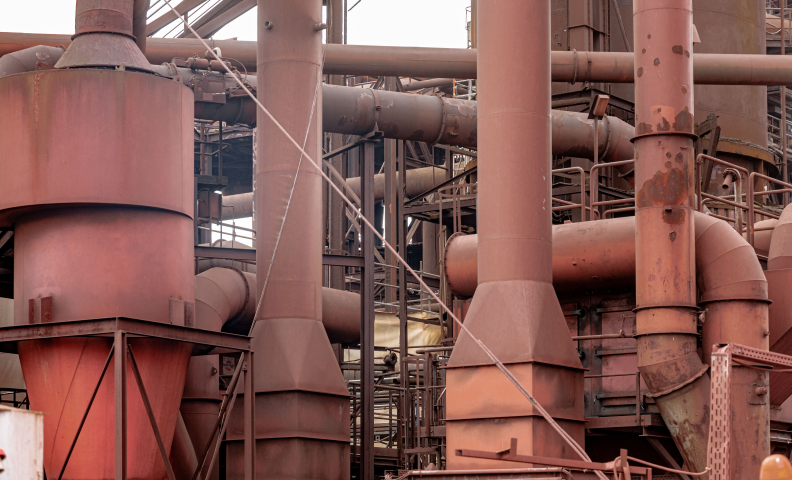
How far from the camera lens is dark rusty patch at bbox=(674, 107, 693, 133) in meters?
12.2

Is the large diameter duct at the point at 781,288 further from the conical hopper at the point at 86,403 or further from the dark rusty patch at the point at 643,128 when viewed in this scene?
the conical hopper at the point at 86,403

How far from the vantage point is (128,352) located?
10.4m

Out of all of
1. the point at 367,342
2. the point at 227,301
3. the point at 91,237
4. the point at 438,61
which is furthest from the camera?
the point at 438,61

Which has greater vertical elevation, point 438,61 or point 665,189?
point 438,61

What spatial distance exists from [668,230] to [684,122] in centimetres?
137

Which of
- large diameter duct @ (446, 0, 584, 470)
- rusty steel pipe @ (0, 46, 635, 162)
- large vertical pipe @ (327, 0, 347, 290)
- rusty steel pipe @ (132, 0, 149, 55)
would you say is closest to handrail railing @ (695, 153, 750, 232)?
rusty steel pipe @ (0, 46, 635, 162)

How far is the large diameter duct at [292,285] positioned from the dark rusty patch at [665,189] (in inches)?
176

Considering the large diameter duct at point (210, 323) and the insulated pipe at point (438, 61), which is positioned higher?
the insulated pipe at point (438, 61)

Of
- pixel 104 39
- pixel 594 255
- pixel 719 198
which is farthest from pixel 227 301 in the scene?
pixel 719 198

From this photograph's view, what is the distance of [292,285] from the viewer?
1359cm

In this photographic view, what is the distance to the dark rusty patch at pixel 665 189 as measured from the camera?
12.0 meters

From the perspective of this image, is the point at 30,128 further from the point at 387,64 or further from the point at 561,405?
the point at 387,64

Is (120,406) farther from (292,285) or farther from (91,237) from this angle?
(292,285)

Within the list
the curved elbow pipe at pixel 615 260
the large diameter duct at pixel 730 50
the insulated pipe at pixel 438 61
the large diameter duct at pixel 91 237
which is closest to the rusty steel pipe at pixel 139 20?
the large diameter duct at pixel 91 237
